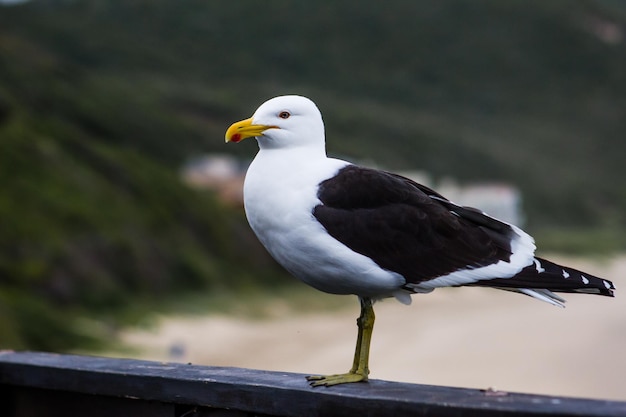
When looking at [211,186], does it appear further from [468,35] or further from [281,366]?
[468,35]

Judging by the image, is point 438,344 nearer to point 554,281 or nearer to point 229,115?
point 554,281

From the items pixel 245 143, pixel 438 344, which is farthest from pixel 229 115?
pixel 438 344

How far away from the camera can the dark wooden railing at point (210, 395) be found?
2.81m

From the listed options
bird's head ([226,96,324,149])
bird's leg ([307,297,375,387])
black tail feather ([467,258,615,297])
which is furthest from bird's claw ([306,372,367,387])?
bird's head ([226,96,324,149])

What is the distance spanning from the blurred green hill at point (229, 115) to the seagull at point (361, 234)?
613 inches

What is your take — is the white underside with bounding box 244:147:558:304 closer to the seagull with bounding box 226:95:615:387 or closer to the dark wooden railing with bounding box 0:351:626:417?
the seagull with bounding box 226:95:615:387

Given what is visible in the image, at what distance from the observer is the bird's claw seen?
11.0ft

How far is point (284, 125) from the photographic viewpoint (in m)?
3.56

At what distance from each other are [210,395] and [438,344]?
1033 inches

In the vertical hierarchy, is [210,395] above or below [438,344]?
below

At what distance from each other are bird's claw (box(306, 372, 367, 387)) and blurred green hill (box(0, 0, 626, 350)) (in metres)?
15.6

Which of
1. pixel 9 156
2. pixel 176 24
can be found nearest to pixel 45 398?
pixel 9 156

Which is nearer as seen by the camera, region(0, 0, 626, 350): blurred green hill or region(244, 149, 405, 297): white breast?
region(244, 149, 405, 297): white breast

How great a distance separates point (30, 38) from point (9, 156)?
64937 millimetres
